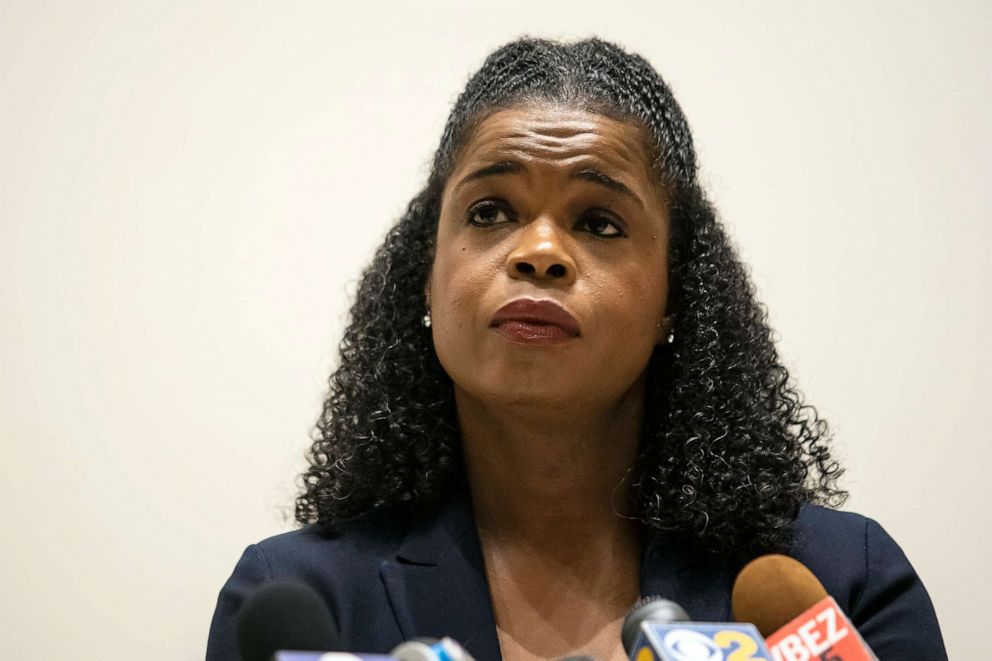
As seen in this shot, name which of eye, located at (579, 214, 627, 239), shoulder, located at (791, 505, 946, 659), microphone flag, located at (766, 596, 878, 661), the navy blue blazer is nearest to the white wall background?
the navy blue blazer

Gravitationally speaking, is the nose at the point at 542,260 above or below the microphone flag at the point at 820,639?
above

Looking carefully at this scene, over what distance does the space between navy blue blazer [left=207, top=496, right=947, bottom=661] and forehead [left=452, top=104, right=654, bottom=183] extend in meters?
0.52

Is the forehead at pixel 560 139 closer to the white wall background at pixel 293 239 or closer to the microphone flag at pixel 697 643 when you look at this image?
the white wall background at pixel 293 239

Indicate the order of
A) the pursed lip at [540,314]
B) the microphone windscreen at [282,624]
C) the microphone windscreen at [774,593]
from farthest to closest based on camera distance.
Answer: the pursed lip at [540,314]
the microphone windscreen at [774,593]
the microphone windscreen at [282,624]

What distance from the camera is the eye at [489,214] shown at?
1595 mm

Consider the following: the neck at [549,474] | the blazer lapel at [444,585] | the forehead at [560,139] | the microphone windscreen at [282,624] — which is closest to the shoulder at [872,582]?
the neck at [549,474]

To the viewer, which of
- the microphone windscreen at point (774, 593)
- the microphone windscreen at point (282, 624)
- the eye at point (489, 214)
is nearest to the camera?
the microphone windscreen at point (282, 624)

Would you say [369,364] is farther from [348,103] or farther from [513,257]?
[348,103]

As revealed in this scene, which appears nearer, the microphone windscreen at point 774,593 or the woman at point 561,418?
the microphone windscreen at point 774,593

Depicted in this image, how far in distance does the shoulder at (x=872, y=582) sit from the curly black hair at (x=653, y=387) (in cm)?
5

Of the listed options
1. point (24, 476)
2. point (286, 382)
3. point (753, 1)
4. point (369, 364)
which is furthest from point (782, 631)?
point (753, 1)

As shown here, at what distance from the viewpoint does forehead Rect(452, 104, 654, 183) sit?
1573 mm

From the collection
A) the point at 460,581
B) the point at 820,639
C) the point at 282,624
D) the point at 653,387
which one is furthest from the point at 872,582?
the point at 282,624

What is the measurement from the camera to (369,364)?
1.81 m
